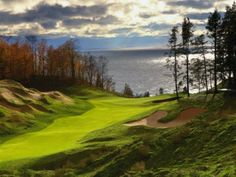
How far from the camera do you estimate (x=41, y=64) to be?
155m

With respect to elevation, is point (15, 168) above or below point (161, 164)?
below

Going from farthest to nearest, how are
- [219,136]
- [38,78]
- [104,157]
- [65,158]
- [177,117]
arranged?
[38,78] → [177,117] → [65,158] → [104,157] → [219,136]

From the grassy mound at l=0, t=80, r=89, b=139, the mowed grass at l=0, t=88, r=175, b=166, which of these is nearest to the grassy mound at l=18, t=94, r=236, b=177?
the mowed grass at l=0, t=88, r=175, b=166

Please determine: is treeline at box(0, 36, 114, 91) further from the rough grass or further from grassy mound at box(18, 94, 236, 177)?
grassy mound at box(18, 94, 236, 177)

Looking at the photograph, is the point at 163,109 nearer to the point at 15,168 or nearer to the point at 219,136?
the point at 15,168

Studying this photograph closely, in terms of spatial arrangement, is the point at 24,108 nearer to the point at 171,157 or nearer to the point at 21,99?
the point at 21,99

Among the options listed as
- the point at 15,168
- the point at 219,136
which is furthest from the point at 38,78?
the point at 219,136

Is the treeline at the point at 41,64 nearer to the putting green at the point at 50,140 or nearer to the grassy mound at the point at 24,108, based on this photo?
the grassy mound at the point at 24,108

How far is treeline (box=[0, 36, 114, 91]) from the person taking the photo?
140 metres

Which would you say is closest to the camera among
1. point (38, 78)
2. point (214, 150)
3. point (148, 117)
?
point (214, 150)

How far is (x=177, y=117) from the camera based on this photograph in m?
50.3

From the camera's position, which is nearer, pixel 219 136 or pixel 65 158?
pixel 219 136

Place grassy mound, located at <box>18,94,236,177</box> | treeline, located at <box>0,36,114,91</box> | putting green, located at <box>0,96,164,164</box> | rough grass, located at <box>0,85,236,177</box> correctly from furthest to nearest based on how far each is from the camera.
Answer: treeline, located at <box>0,36,114,91</box>, putting green, located at <box>0,96,164,164</box>, rough grass, located at <box>0,85,236,177</box>, grassy mound, located at <box>18,94,236,177</box>

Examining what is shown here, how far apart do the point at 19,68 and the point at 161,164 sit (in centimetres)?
12457
